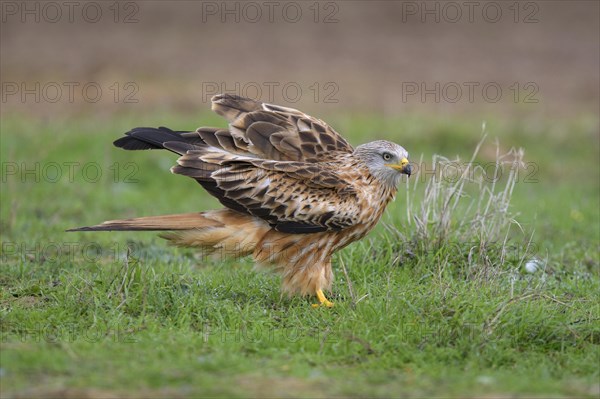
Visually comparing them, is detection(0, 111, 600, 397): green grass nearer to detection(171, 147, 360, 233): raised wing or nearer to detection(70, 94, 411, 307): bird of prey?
detection(70, 94, 411, 307): bird of prey

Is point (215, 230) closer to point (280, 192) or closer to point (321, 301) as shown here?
point (280, 192)

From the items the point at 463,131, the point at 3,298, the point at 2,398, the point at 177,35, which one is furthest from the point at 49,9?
the point at 2,398

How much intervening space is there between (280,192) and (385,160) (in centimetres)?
94

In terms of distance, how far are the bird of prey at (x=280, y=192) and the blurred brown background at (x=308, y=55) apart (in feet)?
28.5

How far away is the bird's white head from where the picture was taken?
7.79 meters

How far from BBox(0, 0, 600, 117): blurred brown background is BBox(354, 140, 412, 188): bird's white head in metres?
8.72

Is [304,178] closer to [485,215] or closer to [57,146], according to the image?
[485,215]

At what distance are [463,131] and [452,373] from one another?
29.2 feet

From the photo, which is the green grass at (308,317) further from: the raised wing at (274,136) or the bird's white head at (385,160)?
the raised wing at (274,136)

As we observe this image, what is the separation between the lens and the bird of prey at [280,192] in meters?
7.62

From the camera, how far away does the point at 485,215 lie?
27.5 ft

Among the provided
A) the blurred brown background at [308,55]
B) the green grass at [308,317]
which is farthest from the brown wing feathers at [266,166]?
the blurred brown background at [308,55]

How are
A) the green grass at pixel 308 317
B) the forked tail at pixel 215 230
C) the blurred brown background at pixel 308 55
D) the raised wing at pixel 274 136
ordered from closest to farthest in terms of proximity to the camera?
the green grass at pixel 308 317
the forked tail at pixel 215 230
the raised wing at pixel 274 136
the blurred brown background at pixel 308 55

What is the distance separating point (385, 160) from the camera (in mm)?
7824
